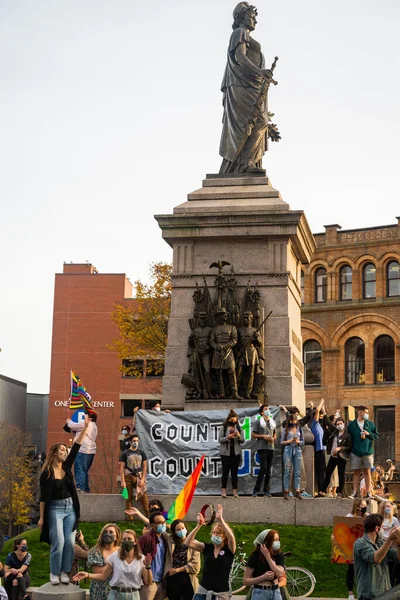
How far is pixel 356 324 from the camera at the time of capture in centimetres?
7012

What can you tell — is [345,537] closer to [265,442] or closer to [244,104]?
[265,442]

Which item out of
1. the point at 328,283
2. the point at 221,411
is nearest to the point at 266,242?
the point at 221,411

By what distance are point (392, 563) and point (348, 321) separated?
55.9 metres

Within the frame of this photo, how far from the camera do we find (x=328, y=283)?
7225 centimetres

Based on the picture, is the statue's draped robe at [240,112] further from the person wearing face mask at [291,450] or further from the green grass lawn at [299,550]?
the green grass lawn at [299,550]

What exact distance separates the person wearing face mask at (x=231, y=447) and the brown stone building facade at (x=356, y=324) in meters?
47.8

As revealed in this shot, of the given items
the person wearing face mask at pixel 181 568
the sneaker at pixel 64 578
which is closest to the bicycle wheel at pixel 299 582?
the person wearing face mask at pixel 181 568

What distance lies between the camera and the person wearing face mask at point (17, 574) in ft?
53.0

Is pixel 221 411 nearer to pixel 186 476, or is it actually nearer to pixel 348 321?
pixel 186 476

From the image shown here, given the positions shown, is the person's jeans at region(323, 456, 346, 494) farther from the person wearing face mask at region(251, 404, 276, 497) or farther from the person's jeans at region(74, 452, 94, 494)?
the person's jeans at region(74, 452, 94, 494)

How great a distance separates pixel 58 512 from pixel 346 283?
5922 cm

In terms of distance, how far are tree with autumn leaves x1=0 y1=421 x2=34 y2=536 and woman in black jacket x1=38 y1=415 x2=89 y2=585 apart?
55.4m

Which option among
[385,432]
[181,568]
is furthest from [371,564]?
[385,432]

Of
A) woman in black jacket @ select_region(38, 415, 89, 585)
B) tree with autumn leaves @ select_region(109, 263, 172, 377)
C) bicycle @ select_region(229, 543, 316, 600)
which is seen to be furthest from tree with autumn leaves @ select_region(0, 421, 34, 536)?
woman in black jacket @ select_region(38, 415, 89, 585)
